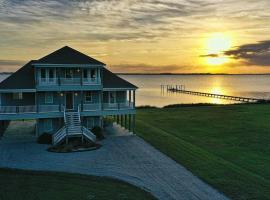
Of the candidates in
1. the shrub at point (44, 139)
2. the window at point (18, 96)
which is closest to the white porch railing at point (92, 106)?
the shrub at point (44, 139)

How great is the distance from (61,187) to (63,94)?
16.7 meters

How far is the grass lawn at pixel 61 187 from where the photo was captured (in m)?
19.3

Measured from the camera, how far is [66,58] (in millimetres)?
35375

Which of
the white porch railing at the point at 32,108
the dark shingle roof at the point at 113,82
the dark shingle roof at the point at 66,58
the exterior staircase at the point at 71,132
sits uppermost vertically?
the dark shingle roof at the point at 66,58

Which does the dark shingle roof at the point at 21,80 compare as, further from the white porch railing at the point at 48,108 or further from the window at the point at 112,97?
the window at the point at 112,97

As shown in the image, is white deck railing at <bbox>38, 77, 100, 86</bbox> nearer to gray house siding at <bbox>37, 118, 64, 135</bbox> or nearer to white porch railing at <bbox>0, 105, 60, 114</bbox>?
white porch railing at <bbox>0, 105, 60, 114</bbox>

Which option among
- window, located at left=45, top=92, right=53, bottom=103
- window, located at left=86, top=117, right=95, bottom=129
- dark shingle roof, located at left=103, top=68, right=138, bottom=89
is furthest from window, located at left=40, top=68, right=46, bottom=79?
window, located at left=86, top=117, right=95, bottom=129

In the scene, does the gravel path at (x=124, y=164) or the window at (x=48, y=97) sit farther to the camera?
the window at (x=48, y=97)

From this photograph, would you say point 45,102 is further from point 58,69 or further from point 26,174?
point 26,174

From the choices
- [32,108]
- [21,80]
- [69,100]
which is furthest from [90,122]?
[21,80]

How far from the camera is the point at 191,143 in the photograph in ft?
111

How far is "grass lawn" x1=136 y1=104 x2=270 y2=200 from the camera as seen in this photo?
841 inches

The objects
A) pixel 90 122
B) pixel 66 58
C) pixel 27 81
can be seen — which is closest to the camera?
pixel 66 58

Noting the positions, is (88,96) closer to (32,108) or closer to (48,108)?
(48,108)
